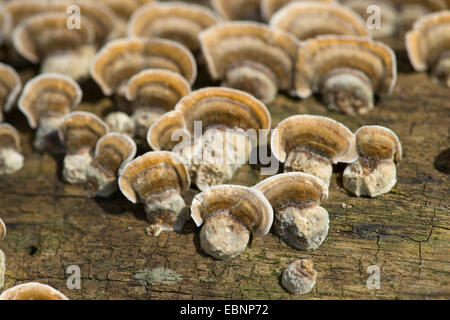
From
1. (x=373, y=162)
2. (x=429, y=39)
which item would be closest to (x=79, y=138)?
(x=373, y=162)

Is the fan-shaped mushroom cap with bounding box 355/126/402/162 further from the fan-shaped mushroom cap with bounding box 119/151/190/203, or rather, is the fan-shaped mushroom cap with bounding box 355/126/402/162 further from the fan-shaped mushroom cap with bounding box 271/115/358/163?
the fan-shaped mushroom cap with bounding box 119/151/190/203

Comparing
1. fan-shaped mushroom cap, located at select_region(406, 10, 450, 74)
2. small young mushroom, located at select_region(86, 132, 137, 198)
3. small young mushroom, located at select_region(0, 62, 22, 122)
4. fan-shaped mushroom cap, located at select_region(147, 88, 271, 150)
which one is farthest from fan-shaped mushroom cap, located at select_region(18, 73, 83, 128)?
fan-shaped mushroom cap, located at select_region(406, 10, 450, 74)

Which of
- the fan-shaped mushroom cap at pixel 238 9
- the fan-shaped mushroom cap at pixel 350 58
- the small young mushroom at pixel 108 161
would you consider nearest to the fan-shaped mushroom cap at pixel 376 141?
the fan-shaped mushroom cap at pixel 350 58

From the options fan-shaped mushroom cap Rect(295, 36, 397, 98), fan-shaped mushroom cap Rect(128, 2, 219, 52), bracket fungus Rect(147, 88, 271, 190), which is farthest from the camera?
fan-shaped mushroom cap Rect(128, 2, 219, 52)

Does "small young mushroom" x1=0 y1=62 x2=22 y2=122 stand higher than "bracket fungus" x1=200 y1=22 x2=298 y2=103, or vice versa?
"bracket fungus" x1=200 y1=22 x2=298 y2=103

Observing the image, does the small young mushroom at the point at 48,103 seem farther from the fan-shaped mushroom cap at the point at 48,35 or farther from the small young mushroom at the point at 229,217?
the small young mushroom at the point at 229,217

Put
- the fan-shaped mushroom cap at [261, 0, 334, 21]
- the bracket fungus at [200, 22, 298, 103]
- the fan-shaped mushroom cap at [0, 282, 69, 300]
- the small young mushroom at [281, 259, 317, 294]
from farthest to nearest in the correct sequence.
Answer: the fan-shaped mushroom cap at [261, 0, 334, 21] < the bracket fungus at [200, 22, 298, 103] < the small young mushroom at [281, 259, 317, 294] < the fan-shaped mushroom cap at [0, 282, 69, 300]
